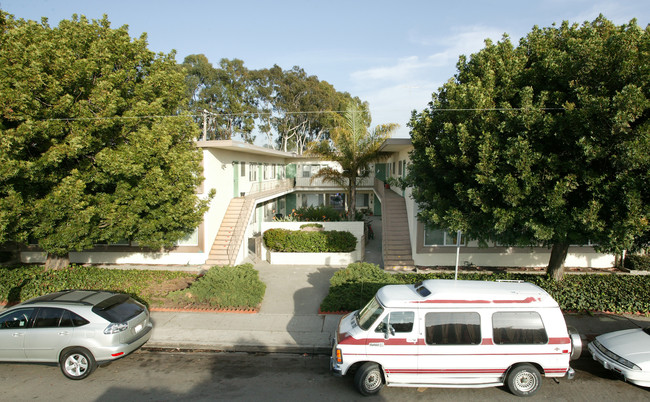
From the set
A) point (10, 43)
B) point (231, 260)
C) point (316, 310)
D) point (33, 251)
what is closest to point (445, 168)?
point (316, 310)

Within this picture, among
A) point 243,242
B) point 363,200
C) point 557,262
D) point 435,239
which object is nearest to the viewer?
point 557,262

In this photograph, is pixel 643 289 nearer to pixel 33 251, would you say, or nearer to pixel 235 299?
pixel 235 299

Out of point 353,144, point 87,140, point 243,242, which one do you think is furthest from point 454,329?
point 353,144

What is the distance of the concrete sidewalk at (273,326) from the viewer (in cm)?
934

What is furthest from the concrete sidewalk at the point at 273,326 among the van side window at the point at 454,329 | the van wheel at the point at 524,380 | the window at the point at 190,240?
the window at the point at 190,240

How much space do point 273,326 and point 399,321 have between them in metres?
4.66

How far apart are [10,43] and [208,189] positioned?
26.5ft

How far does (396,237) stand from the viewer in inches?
672

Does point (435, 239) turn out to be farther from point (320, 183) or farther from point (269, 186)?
point (320, 183)

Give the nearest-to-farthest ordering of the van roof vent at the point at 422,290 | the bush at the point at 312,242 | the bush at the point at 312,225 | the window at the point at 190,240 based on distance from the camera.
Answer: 1. the van roof vent at the point at 422,290
2. the window at the point at 190,240
3. the bush at the point at 312,242
4. the bush at the point at 312,225

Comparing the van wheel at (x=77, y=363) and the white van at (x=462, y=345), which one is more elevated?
the white van at (x=462, y=345)

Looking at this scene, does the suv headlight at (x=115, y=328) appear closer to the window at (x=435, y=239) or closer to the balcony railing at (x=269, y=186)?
the window at (x=435, y=239)

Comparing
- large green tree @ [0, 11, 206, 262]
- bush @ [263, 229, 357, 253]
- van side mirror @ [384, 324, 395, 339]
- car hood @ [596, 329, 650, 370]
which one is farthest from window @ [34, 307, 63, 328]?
car hood @ [596, 329, 650, 370]

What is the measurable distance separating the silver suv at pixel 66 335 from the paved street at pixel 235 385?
41 centimetres
